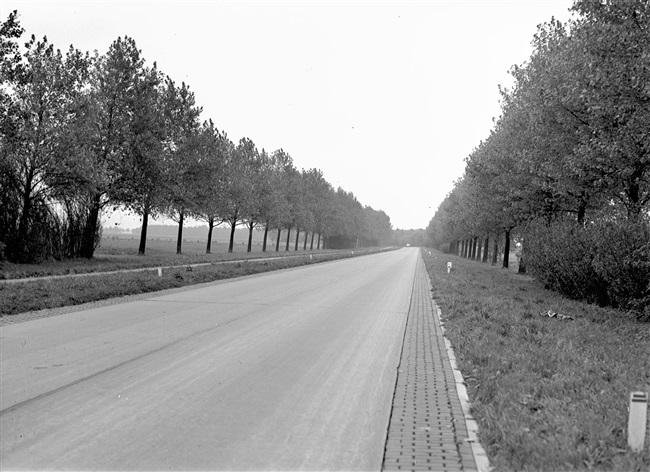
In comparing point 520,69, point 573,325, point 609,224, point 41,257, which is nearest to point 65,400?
point 573,325

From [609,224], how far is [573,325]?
4.33 meters

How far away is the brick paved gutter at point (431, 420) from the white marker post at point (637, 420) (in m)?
1.18

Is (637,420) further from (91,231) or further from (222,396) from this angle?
(91,231)

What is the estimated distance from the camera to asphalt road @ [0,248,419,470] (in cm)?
368

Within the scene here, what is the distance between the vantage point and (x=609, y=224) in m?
12.8

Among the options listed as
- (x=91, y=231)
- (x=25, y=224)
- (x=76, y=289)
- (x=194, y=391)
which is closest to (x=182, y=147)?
(x=91, y=231)

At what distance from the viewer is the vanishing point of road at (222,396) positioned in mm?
3693

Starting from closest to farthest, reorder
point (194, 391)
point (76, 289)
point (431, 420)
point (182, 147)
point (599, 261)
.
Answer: point (431, 420) → point (194, 391) → point (599, 261) → point (76, 289) → point (182, 147)

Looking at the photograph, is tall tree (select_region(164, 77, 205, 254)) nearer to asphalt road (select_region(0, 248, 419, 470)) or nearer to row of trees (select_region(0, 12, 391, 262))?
row of trees (select_region(0, 12, 391, 262))

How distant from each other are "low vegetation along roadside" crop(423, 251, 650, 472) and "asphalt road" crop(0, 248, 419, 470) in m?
1.09

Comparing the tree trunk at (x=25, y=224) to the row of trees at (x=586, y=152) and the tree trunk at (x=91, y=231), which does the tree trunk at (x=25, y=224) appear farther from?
the row of trees at (x=586, y=152)

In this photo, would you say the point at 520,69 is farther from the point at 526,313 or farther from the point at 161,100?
the point at 161,100

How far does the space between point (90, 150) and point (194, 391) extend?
20726 mm

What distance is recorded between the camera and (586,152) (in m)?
13.1
